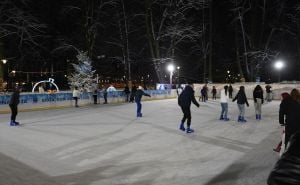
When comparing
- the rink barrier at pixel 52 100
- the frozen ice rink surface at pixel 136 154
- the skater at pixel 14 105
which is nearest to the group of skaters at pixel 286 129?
the skater at pixel 14 105

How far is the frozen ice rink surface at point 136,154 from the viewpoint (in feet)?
21.7

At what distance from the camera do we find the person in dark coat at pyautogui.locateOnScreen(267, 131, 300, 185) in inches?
89.6

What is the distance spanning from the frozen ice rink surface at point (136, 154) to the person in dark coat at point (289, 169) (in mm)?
3908

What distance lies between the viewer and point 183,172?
6953 millimetres

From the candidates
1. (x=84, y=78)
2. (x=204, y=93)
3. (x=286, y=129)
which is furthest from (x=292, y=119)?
(x=84, y=78)

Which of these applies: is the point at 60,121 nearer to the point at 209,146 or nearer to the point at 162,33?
the point at 209,146

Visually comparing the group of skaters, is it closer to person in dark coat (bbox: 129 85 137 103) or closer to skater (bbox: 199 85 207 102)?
person in dark coat (bbox: 129 85 137 103)

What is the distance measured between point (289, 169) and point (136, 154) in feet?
21.3

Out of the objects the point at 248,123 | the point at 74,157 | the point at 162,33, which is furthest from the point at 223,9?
the point at 74,157

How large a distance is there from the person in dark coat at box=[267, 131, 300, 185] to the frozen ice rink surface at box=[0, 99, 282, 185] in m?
3.91

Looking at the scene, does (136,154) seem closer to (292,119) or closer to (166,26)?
(292,119)

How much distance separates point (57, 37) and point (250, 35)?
64.8ft

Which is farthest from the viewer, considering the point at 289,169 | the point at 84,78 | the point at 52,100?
the point at 84,78

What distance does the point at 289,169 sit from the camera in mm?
2312
